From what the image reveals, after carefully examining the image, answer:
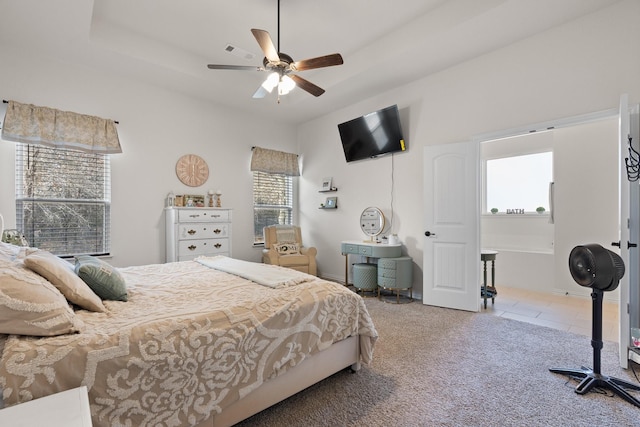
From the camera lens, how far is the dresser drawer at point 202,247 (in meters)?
3.97

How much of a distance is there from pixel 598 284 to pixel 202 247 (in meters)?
4.10

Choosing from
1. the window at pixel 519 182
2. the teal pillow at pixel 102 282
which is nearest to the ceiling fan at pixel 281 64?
the teal pillow at pixel 102 282

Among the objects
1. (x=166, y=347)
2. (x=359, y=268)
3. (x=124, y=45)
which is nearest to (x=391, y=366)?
(x=166, y=347)

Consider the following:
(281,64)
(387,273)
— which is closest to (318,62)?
(281,64)

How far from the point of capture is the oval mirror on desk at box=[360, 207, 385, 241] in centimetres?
450

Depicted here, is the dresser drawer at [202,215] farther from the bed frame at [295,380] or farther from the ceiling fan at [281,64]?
the bed frame at [295,380]

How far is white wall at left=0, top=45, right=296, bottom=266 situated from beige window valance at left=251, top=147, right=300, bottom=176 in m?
0.14

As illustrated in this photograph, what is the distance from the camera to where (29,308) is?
3.80 ft

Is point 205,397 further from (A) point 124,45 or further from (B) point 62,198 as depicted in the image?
(A) point 124,45

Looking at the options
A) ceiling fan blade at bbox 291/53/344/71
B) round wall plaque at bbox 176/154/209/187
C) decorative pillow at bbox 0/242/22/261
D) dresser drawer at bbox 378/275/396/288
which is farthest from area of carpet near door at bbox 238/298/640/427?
round wall plaque at bbox 176/154/209/187

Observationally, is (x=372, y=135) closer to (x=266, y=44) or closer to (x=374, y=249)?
(x=374, y=249)

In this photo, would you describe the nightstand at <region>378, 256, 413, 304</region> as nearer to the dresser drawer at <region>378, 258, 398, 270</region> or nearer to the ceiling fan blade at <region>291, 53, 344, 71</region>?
the dresser drawer at <region>378, 258, 398, 270</region>

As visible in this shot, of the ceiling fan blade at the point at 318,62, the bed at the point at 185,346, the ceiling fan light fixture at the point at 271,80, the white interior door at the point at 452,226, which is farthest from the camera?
the white interior door at the point at 452,226

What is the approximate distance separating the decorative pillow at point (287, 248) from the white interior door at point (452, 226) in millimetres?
2019
